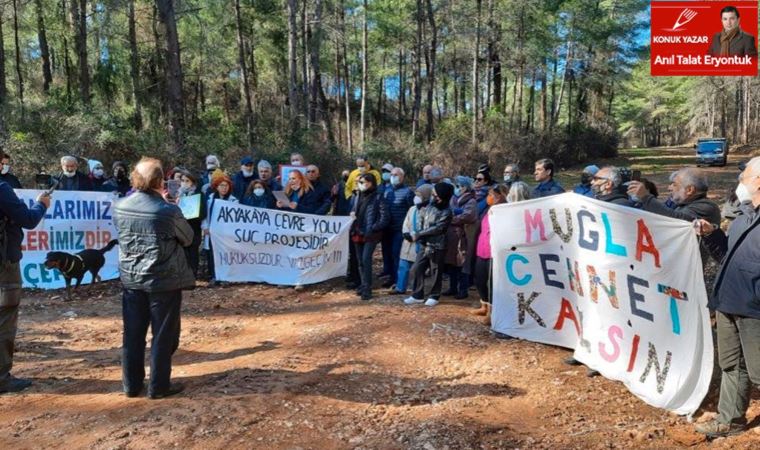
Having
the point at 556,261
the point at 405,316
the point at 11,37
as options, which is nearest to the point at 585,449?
the point at 556,261

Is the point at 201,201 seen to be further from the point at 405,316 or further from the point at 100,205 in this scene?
the point at 405,316

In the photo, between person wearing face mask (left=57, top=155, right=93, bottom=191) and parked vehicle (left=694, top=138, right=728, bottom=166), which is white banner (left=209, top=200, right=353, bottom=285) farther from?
parked vehicle (left=694, top=138, right=728, bottom=166)

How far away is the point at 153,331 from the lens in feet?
14.3

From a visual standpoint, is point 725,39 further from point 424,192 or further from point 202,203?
point 202,203

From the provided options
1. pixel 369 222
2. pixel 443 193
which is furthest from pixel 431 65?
pixel 443 193

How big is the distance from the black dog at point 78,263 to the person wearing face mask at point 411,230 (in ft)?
14.7

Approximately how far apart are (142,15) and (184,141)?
14483 millimetres

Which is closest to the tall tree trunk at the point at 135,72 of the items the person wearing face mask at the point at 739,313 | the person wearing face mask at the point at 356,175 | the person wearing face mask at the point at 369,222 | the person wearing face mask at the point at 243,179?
the person wearing face mask at the point at 243,179

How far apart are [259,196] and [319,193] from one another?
99 centimetres

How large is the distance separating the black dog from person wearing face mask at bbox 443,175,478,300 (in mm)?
5175

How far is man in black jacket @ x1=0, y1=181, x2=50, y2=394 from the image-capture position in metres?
4.52

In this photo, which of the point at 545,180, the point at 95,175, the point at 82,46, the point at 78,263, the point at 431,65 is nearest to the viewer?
the point at 545,180

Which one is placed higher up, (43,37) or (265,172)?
(43,37)

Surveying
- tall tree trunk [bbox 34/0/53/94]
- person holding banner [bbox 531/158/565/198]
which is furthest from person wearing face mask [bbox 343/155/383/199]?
tall tree trunk [bbox 34/0/53/94]
